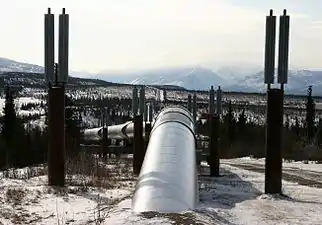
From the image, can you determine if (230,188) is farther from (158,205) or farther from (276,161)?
(158,205)

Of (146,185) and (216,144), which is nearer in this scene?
(146,185)

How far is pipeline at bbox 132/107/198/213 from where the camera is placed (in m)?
7.80

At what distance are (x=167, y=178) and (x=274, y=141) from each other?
4259mm

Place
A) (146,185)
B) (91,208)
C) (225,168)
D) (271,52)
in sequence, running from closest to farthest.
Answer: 1. (146,185)
2. (91,208)
3. (271,52)
4. (225,168)

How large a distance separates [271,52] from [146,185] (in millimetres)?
4921

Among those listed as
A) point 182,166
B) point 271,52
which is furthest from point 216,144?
point 182,166

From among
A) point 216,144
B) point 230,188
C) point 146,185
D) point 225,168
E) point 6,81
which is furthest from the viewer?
point 6,81

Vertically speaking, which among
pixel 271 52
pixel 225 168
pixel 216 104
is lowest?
pixel 225 168

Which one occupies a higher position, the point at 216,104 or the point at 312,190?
the point at 216,104

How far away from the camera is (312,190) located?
513 inches

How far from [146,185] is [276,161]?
460 centimetres

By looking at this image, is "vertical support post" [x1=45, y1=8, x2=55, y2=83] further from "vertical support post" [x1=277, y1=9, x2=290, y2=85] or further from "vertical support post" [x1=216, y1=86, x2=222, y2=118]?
"vertical support post" [x1=216, y1=86, x2=222, y2=118]

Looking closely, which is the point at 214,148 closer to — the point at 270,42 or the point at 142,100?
the point at 142,100

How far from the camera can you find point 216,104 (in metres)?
17.1
